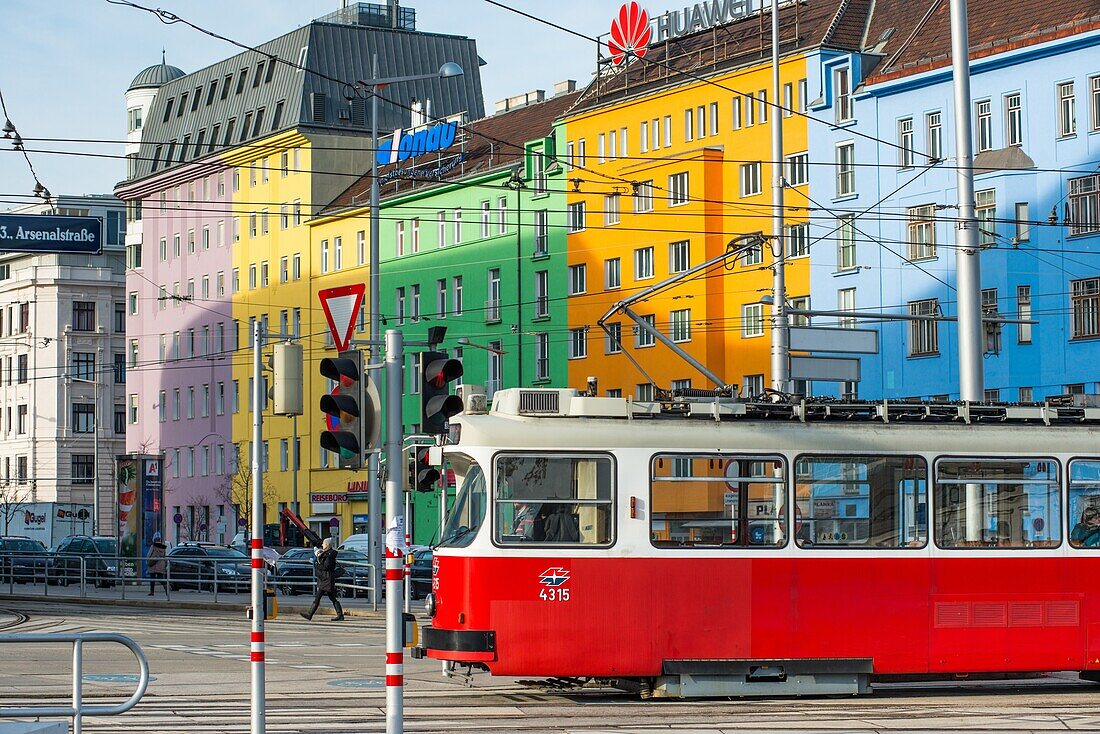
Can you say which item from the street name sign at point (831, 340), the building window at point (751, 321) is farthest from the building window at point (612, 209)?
the street name sign at point (831, 340)

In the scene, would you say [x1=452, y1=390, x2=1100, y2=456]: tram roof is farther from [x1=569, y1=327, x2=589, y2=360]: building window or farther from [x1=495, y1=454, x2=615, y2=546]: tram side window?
[x1=569, y1=327, x2=589, y2=360]: building window

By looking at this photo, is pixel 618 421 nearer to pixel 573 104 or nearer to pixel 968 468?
pixel 968 468

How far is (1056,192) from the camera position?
172 ft

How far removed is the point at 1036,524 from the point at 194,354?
256ft

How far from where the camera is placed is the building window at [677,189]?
6378 centimetres

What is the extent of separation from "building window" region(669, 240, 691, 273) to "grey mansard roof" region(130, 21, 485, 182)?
22005 mm

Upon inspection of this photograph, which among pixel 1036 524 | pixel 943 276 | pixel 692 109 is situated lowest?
pixel 1036 524

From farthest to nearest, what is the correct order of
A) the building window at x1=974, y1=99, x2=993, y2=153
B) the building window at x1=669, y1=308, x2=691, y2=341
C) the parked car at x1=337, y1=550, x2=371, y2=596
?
the building window at x1=669, y1=308, x2=691, y2=341 < the building window at x1=974, y1=99, x2=993, y2=153 < the parked car at x1=337, y1=550, x2=371, y2=596

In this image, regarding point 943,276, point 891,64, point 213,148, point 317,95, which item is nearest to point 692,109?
point 891,64

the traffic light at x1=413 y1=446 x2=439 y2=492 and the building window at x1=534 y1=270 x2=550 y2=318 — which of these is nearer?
the traffic light at x1=413 y1=446 x2=439 y2=492

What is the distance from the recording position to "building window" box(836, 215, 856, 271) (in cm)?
5822

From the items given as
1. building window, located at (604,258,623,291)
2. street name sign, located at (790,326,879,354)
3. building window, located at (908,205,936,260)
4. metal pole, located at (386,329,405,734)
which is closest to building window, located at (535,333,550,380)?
building window, located at (604,258,623,291)

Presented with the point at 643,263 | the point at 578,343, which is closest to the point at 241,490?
the point at 578,343

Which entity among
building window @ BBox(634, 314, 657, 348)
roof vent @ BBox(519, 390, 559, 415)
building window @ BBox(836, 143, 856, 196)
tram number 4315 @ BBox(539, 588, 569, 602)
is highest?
building window @ BBox(836, 143, 856, 196)
